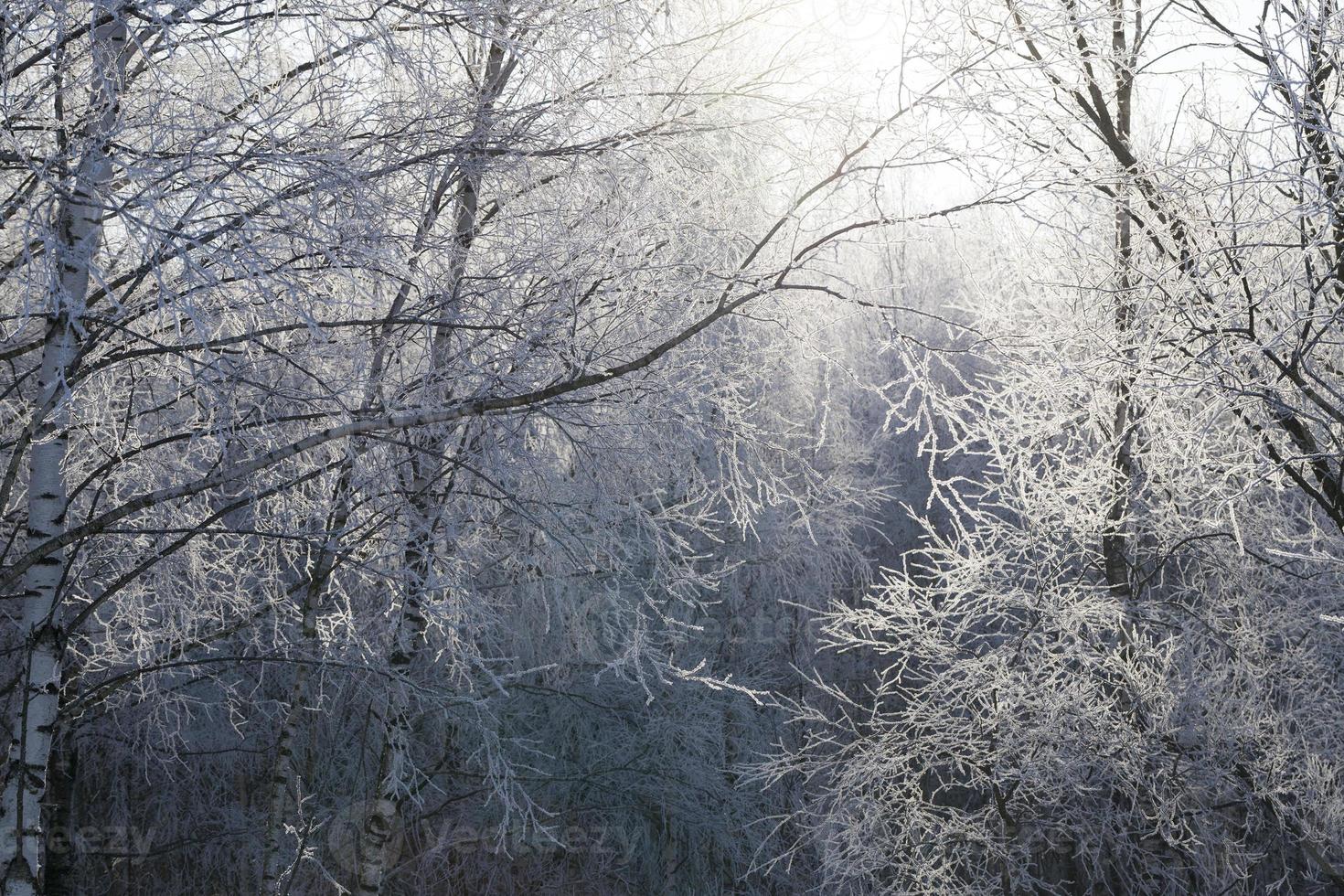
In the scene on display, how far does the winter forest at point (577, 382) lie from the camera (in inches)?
138

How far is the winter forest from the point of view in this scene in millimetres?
3510

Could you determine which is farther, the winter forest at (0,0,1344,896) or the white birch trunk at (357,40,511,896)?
the white birch trunk at (357,40,511,896)

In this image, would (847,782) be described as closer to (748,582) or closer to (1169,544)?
(1169,544)

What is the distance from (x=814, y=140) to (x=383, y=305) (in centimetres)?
204

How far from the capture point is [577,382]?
372 centimetres

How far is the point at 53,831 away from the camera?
5.67 m

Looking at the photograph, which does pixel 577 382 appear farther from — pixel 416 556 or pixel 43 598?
pixel 416 556

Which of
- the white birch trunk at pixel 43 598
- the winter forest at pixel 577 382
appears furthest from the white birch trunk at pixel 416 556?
the white birch trunk at pixel 43 598

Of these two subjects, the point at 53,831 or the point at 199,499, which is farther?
the point at 53,831

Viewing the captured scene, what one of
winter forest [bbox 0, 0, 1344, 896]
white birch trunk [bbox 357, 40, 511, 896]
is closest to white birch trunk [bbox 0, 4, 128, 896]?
winter forest [bbox 0, 0, 1344, 896]

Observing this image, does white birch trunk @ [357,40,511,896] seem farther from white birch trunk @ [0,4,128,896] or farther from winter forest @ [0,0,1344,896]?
white birch trunk @ [0,4,128,896]

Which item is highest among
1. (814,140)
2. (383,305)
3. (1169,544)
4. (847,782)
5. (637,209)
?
(814,140)

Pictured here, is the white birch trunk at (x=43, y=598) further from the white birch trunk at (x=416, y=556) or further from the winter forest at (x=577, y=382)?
the white birch trunk at (x=416, y=556)

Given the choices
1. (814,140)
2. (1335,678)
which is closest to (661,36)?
(814,140)
